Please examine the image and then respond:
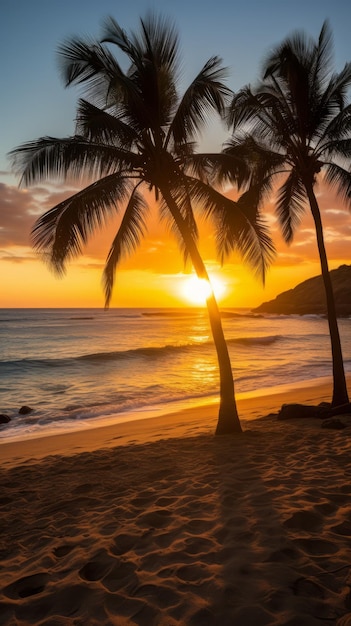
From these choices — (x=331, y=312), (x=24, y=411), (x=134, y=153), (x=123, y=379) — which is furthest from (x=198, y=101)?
(x=123, y=379)

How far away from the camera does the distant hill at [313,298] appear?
315 feet

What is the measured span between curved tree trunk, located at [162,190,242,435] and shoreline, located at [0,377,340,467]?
0.87m

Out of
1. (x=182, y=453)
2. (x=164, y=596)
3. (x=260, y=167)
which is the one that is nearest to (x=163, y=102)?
(x=260, y=167)

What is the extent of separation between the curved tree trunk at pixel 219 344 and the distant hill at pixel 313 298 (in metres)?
86.6

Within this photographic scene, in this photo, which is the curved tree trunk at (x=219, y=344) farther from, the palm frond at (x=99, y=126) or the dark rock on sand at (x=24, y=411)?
the dark rock on sand at (x=24, y=411)

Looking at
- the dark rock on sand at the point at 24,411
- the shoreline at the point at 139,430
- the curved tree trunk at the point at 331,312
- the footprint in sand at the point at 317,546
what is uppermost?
the curved tree trunk at the point at 331,312

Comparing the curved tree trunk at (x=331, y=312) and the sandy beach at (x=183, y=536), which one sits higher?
the curved tree trunk at (x=331, y=312)

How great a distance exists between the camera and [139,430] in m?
10.8

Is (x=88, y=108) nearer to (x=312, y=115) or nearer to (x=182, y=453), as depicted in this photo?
(x=312, y=115)

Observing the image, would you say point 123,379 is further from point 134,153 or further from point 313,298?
point 313,298

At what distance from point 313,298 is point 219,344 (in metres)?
112

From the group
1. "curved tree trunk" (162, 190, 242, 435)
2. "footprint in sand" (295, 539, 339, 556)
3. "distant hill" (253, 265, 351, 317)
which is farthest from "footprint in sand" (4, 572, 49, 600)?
"distant hill" (253, 265, 351, 317)

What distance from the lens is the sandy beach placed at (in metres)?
3.04

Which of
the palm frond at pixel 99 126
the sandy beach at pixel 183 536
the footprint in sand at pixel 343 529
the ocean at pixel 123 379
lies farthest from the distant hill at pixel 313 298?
the footprint in sand at pixel 343 529
